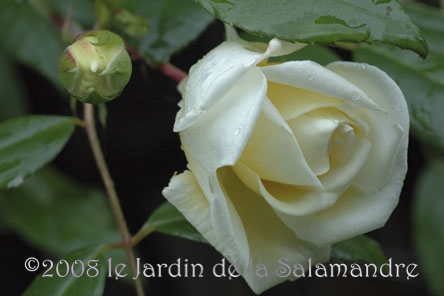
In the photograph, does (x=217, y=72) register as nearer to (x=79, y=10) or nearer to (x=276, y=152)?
(x=276, y=152)

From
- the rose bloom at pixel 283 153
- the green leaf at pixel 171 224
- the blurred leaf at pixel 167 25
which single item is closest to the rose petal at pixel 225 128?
the rose bloom at pixel 283 153

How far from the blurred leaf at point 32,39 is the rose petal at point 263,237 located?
59 centimetres

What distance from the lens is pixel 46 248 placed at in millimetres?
1254

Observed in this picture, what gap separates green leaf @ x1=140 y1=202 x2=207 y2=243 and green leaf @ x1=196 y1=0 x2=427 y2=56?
224 millimetres

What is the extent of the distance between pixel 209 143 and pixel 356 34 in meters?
0.15

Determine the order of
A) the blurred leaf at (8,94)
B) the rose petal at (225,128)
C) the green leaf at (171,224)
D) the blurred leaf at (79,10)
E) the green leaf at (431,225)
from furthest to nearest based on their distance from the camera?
the green leaf at (431,225)
the blurred leaf at (8,94)
the blurred leaf at (79,10)
the green leaf at (171,224)
the rose petal at (225,128)

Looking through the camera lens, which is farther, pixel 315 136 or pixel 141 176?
pixel 141 176

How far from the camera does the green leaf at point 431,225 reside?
51.5 inches

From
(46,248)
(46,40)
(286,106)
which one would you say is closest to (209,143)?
(286,106)

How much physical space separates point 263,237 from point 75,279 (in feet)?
0.76

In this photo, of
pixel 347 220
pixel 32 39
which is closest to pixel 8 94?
pixel 32 39

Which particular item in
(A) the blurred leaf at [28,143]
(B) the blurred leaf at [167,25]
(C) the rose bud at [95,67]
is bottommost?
(A) the blurred leaf at [28,143]

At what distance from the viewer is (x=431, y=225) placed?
1.32 m

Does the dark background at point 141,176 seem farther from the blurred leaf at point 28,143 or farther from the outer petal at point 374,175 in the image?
the outer petal at point 374,175
